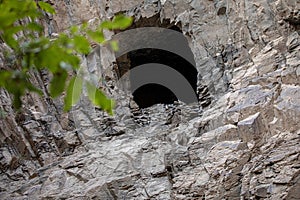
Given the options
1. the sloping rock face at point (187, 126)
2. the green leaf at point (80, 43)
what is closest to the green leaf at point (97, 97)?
the green leaf at point (80, 43)

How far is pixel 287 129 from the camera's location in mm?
6477

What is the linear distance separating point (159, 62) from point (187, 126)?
5.09 meters

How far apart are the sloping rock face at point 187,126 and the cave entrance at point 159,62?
82 centimetres

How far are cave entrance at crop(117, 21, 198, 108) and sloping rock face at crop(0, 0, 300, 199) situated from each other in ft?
2.70

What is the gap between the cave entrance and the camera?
12.1 meters

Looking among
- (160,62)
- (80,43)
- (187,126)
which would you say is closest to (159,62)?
(160,62)

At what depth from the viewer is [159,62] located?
1334cm

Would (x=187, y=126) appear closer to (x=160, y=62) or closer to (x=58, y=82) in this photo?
(x=160, y=62)

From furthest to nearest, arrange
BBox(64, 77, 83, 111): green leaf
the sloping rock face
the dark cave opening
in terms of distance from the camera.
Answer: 1. the dark cave opening
2. the sloping rock face
3. BBox(64, 77, 83, 111): green leaf

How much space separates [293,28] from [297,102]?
2.31 meters

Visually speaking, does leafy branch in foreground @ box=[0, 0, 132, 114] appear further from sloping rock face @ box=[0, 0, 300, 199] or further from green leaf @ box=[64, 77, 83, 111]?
sloping rock face @ box=[0, 0, 300, 199]

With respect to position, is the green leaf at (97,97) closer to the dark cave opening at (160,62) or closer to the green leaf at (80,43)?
the green leaf at (80,43)

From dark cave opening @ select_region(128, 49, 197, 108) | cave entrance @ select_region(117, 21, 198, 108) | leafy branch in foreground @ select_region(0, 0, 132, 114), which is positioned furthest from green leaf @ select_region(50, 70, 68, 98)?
dark cave opening @ select_region(128, 49, 197, 108)

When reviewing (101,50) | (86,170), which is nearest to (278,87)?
(86,170)
